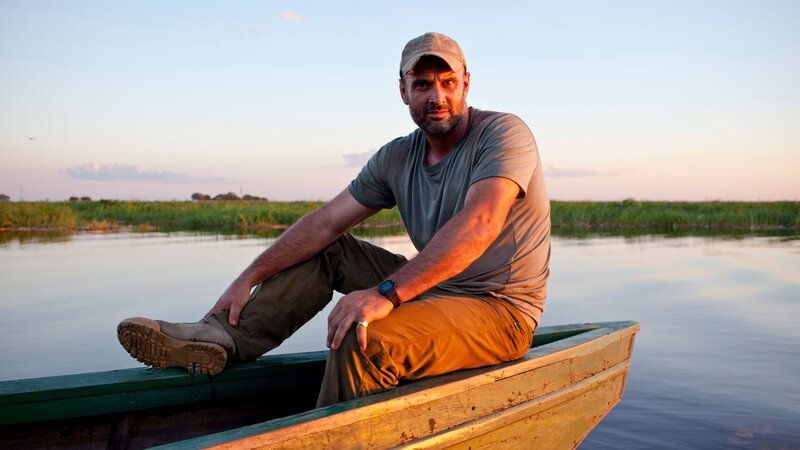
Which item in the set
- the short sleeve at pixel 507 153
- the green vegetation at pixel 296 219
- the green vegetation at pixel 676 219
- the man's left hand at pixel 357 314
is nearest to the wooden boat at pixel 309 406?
the man's left hand at pixel 357 314

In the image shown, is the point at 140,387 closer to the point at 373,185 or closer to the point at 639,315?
the point at 373,185

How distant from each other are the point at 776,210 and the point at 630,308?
2169cm

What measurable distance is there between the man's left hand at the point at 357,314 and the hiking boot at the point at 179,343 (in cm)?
72

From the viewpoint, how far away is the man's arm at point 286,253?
120 inches

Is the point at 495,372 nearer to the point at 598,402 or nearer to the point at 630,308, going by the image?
the point at 598,402

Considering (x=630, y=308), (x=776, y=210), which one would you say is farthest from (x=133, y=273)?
(x=776, y=210)

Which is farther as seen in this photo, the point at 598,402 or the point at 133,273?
the point at 133,273

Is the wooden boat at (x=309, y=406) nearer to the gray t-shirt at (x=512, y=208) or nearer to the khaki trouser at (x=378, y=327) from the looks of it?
the khaki trouser at (x=378, y=327)

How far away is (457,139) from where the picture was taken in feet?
10.1

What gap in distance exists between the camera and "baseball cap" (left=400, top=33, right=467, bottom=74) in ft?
9.47

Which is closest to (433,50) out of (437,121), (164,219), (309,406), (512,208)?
(437,121)

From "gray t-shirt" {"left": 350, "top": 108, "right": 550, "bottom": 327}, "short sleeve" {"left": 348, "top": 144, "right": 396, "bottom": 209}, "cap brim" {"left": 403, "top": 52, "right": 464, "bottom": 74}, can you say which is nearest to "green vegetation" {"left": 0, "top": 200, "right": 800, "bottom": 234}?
"short sleeve" {"left": 348, "top": 144, "right": 396, "bottom": 209}

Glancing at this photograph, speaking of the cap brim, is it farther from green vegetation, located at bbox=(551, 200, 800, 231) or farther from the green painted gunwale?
green vegetation, located at bbox=(551, 200, 800, 231)

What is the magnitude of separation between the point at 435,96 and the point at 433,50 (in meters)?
0.18
